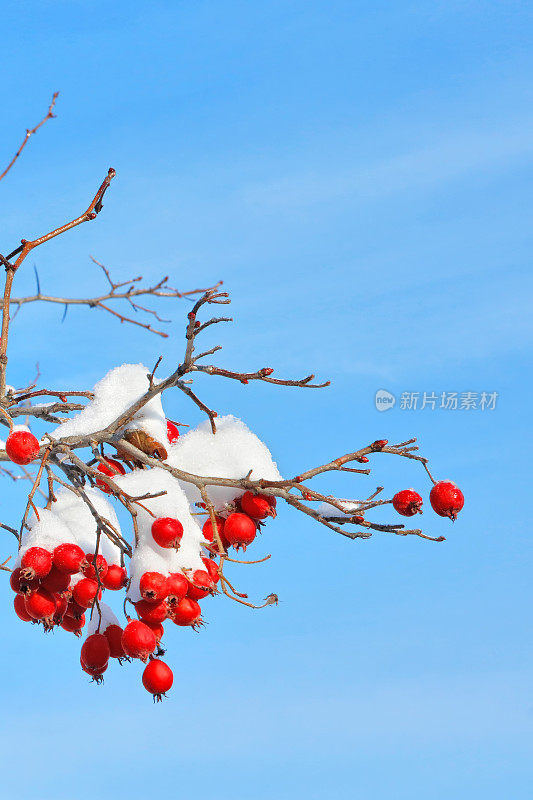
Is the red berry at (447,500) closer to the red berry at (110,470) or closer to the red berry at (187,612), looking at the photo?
the red berry at (187,612)

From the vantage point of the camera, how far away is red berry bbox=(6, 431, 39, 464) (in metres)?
2.85

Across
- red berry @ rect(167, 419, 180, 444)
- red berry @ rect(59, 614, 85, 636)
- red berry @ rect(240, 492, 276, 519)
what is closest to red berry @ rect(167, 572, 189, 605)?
red berry @ rect(240, 492, 276, 519)

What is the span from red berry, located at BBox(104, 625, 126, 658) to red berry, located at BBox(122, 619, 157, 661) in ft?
0.92

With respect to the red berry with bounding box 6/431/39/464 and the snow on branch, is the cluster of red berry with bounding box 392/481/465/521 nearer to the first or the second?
the snow on branch

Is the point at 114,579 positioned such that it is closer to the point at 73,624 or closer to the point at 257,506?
the point at 73,624

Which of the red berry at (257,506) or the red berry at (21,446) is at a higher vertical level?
the red berry at (257,506)

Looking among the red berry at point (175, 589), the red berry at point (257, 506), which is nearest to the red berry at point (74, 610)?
the red berry at point (175, 589)

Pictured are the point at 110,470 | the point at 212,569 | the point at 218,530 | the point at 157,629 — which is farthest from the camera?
the point at 110,470

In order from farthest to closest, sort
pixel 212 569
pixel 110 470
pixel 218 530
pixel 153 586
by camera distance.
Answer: pixel 110 470 < pixel 218 530 < pixel 212 569 < pixel 153 586

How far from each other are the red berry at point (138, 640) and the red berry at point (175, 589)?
0.13m

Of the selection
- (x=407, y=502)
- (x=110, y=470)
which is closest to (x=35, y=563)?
(x=110, y=470)

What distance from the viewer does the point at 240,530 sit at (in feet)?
10.0

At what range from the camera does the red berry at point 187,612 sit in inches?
109

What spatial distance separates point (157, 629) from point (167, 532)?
37cm
